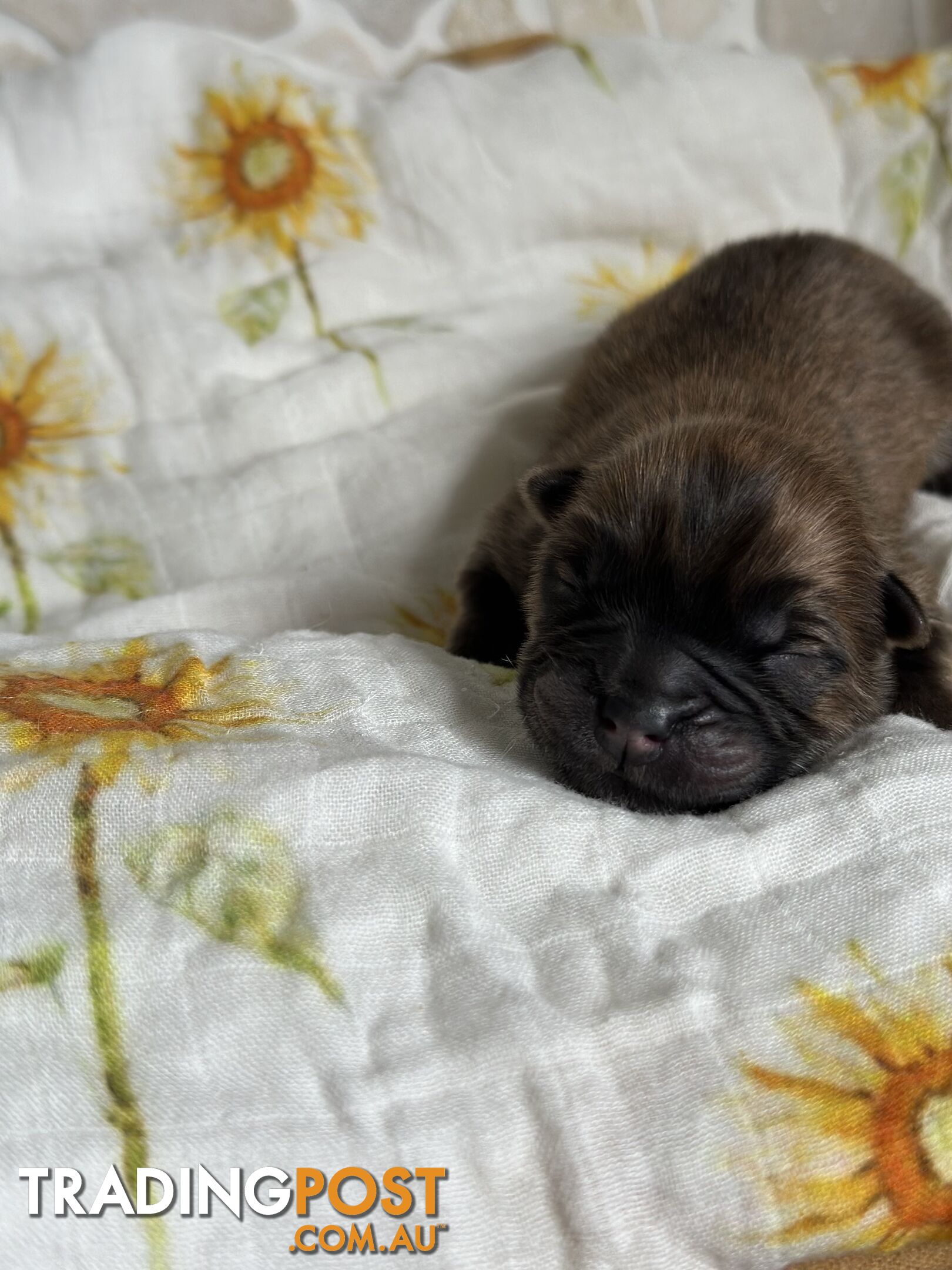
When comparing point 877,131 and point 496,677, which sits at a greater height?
point 877,131

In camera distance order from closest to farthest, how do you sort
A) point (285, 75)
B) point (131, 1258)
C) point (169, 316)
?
point (131, 1258) < point (169, 316) < point (285, 75)

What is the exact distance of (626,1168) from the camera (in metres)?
1.13

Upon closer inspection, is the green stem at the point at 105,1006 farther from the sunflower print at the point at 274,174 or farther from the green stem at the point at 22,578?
the sunflower print at the point at 274,174

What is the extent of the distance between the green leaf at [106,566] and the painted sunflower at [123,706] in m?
0.76

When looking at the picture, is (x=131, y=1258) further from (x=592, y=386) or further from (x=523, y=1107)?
(x=592, y=386)

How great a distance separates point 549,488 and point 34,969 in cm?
121

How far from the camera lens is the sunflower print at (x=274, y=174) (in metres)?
3.13

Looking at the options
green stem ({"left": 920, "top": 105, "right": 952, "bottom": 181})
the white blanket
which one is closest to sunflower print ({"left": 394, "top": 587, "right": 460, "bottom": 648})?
the white blanket

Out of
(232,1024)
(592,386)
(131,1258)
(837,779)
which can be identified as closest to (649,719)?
(837,779)

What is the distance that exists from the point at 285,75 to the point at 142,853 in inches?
108

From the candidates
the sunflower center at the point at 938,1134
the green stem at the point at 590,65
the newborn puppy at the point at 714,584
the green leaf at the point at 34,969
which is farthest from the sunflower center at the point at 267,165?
the sunflower center at the point at 938,1134

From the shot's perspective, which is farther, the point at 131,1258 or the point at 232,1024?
the point at 232,1024

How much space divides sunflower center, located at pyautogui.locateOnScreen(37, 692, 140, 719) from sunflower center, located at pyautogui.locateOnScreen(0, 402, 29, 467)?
1263 mm
